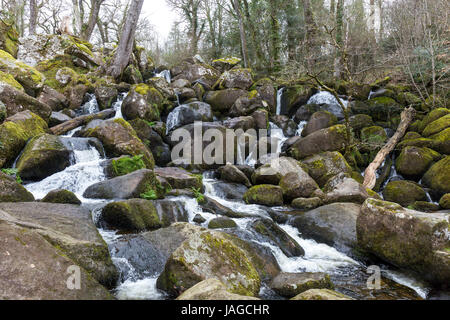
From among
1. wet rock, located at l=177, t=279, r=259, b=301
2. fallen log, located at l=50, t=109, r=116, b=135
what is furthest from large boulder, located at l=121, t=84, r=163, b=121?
wet rock, located at l=177, t=279, r=259, b=301

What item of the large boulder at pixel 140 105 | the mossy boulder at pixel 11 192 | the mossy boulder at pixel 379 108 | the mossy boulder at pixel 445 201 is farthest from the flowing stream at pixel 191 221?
the mossy boulder at pixel 379 108

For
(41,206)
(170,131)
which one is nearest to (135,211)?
(41,206)

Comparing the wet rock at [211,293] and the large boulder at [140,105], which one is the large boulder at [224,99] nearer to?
the large boulder at [140,105]

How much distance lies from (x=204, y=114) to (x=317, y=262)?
9.30 meters

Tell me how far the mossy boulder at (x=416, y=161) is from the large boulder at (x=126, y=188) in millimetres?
8737

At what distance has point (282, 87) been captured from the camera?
16984mm

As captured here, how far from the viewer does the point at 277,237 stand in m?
5.90

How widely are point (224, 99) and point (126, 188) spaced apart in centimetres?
948

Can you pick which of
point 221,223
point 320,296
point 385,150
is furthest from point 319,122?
point 320,296

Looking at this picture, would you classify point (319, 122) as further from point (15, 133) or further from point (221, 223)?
point (15, 133)

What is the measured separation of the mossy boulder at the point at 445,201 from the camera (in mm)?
8259

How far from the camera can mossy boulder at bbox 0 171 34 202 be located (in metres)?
5.22

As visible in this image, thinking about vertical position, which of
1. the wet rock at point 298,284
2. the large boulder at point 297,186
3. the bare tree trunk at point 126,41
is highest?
the bare tree trunk at point 126,41
